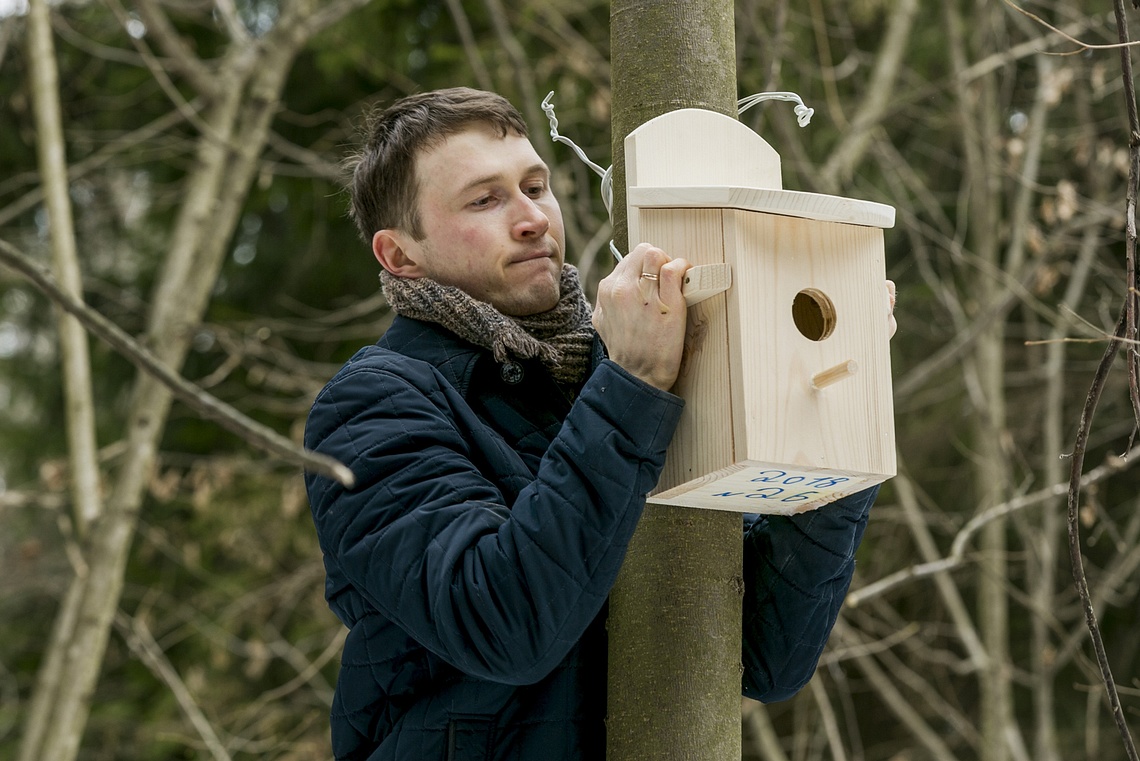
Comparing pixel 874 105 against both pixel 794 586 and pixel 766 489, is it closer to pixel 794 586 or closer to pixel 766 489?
pixel 794 586

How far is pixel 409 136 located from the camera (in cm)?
215

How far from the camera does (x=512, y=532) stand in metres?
1.66

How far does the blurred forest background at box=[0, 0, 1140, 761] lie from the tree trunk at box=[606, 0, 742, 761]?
102 inches

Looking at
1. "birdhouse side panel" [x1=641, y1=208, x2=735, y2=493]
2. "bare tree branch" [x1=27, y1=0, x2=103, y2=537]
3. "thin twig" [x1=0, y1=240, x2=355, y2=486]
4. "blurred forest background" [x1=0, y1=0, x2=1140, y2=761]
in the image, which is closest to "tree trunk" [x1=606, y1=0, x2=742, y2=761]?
"birdhouse side panel" [x1=641, y1=208, x2=735, y2=493]

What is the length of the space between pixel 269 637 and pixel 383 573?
16.1ft

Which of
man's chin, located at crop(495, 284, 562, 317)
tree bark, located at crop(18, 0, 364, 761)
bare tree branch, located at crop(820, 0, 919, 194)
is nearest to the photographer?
man's chin, located at crop(495, 284, 562, 317)

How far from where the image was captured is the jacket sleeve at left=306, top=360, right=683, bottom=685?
1.64 meters

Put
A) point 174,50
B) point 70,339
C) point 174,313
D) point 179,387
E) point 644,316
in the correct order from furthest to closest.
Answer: point 174,50 < point 174,313 < point 70,339 < point 644,316 < point 179,387

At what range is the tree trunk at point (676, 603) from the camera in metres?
1.85

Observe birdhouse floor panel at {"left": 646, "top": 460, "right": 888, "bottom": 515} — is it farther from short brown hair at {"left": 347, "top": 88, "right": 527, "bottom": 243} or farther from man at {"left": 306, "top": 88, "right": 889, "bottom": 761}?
short brown hair at {"left": 347, "top": 88, "right": 527, "bottom": 243}

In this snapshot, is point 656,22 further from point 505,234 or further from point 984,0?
point 984,0

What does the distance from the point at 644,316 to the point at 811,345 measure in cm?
27

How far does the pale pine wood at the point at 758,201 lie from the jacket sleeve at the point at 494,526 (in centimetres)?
28

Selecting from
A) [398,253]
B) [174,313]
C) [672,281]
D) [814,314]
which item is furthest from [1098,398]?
[174,313]
